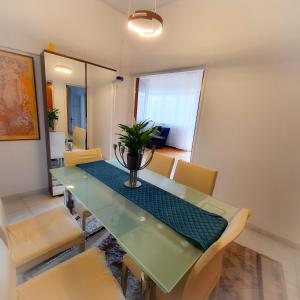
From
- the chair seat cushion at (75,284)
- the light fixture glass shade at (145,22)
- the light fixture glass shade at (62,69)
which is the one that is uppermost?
the light fixture glass shade at (145,22)

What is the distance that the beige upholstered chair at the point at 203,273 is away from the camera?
0.66 meters

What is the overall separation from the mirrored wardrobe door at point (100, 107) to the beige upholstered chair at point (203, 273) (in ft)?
7.33

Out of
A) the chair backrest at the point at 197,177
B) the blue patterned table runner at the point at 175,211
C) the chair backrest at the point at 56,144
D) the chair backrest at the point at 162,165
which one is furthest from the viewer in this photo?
the chair backrest at the point at 56,144

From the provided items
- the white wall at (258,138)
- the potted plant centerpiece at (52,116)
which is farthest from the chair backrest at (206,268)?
the potted plant centerpiece at (52,116)

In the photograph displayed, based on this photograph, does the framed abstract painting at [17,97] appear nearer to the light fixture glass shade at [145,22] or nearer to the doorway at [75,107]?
the doorway at [75,107]

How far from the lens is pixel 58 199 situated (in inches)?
92.1

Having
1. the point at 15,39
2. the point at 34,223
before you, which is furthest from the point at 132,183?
the point at 15,39

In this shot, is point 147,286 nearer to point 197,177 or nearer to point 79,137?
point 197,177

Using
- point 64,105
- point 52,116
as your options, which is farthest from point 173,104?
point 52,116

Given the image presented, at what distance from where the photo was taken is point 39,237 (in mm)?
1107

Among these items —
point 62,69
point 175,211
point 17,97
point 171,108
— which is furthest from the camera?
point 171,108

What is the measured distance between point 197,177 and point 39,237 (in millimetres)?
1352

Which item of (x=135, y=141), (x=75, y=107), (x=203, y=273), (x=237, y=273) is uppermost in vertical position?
(x=75, y=107)

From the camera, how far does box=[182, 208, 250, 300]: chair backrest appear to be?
660 mm
